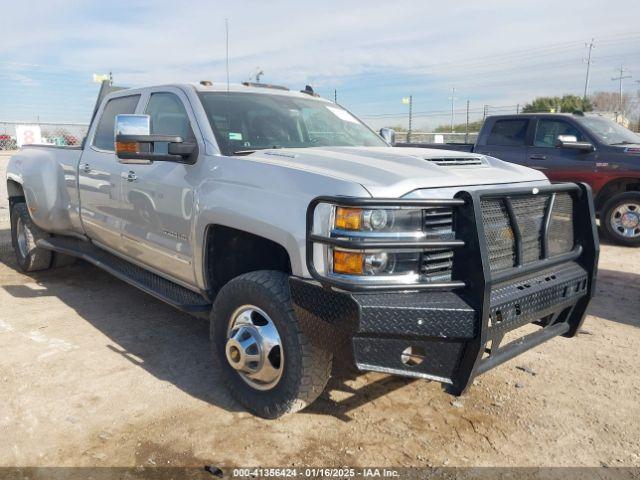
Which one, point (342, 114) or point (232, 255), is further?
point (342, 114)

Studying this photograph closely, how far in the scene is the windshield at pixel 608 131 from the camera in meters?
8.23

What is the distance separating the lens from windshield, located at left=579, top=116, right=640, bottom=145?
8234 millimetres

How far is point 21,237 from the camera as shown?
6.36 metres

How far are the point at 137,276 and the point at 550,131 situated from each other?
673 centimetres

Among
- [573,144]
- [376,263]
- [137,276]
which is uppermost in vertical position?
[573,144]

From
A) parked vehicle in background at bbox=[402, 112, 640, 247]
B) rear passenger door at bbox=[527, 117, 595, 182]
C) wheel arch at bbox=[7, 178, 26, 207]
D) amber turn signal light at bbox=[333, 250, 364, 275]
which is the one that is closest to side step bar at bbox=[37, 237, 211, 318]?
wheel arch at bbox=[7, 178, 26, 207]

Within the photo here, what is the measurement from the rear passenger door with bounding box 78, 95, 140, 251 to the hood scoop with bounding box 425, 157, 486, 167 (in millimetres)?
2515

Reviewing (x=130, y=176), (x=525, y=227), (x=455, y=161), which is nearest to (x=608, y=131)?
(x=455, y=161)

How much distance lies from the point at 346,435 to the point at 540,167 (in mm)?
6649

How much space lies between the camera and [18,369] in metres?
3.72

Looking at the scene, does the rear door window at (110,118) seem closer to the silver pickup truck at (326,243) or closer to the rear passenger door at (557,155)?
the silver pickup truck at (326,243)

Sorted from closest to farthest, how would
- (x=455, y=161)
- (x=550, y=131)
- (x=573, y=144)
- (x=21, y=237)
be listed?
(x=455, y=161), (x=21, y=237), (x=573, y=144), (x=550, y=131)

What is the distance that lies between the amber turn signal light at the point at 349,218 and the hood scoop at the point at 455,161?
81cm

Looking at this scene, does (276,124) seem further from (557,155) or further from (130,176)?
(557,155)
